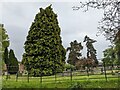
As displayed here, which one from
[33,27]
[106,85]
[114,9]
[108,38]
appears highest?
[33,27]

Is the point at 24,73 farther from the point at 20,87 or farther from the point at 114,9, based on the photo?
the point at 114,9

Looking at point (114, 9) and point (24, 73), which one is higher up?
point (114, 9)

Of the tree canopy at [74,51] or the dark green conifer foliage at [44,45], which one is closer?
the dark green conifer foliage at [44,45]

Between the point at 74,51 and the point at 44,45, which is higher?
the point at 74,51

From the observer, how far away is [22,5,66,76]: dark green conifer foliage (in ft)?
102

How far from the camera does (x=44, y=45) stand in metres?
32.0

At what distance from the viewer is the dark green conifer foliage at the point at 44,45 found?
31.1 m

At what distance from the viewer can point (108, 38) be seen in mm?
13297

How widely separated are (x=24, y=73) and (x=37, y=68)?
1.67 m

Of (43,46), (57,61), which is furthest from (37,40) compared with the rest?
(57,61)

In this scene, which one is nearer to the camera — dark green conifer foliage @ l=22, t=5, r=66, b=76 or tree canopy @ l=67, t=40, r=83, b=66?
dark green conifer foliage @ l=22, t=5, r=66, b=76

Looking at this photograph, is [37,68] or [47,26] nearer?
[37,68]

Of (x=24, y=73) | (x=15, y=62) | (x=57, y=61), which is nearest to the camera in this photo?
(x=24, y=73)

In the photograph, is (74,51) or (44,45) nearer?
(44,45)
